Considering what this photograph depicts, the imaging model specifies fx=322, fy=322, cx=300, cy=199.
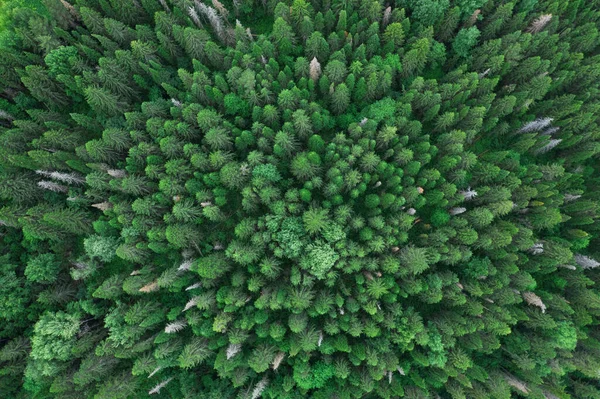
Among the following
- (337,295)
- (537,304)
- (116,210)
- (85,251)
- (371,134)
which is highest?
(116,210)

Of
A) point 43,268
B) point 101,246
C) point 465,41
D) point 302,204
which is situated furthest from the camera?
point 465,41

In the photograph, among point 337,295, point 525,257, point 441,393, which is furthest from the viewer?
point 441,393

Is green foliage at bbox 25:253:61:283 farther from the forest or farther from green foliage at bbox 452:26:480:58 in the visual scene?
green foliage at bbox 452:26:480:58

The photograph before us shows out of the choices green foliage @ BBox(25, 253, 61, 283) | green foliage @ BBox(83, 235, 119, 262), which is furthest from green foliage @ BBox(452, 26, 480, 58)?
green foliage @ BBox(25, 253, 61, 283)

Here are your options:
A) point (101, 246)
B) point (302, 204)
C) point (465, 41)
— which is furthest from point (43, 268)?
point (465, 41)

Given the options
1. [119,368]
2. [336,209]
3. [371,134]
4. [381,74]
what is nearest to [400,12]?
[381,74]

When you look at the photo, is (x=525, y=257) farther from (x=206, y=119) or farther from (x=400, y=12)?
(x=206, y=119)

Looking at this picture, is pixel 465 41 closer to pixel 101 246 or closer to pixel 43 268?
pixel 101 246

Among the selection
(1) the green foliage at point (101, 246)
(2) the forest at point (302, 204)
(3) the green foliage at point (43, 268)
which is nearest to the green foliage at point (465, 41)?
(2) the forest at point (302, 204)
